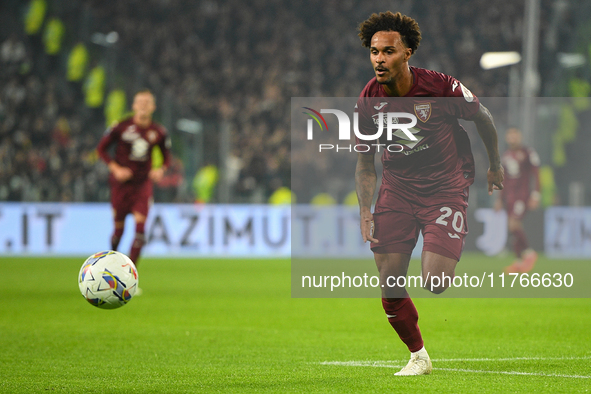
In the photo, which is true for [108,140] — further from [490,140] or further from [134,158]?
[490,140]

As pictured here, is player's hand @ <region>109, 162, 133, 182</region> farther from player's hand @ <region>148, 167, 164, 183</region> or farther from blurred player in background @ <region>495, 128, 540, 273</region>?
blurred player in background @ <region>495, 128, 540, 273</region>

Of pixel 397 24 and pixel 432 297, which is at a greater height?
pixel 397 24

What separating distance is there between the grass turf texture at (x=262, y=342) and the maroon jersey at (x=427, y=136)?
1.13m

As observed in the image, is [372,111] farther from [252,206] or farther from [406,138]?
[252,206]

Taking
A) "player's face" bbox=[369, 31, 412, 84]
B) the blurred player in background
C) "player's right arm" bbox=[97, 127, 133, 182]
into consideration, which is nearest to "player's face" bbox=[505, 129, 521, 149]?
the blurred player in background

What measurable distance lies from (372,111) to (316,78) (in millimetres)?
21768

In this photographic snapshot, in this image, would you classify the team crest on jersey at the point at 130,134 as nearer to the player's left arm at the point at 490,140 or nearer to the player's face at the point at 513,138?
the player's face at the point at 513,138

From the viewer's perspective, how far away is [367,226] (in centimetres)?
498

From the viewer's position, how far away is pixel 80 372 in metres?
5.12

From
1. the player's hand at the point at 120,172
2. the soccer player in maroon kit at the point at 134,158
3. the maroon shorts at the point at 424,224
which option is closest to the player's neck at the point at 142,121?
the soccer player in maroon kit at the point at 134,158

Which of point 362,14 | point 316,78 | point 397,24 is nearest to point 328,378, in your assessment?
point 397,24

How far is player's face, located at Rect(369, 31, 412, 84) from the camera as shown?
476 centimetres

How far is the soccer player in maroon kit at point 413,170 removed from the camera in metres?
4.88

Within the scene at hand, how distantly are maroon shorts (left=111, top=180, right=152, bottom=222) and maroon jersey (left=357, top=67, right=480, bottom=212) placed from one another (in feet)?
18.9
